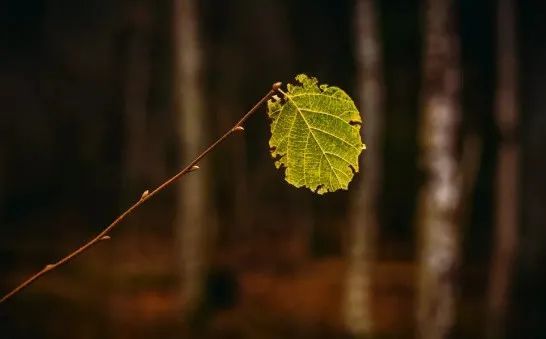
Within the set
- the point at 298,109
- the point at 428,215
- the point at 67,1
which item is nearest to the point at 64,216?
the point at 67,1

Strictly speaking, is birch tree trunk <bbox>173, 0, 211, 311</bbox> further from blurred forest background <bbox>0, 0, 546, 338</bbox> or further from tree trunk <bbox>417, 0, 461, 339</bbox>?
tree trunk <bbox>417, 0, 461, 339</bbox>

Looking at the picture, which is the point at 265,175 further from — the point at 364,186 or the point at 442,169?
the point at 442,169

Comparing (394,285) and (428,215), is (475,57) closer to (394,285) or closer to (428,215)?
(394,285)

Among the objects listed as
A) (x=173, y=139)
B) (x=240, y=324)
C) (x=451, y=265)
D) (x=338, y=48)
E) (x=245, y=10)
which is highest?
(x=245, y=10)

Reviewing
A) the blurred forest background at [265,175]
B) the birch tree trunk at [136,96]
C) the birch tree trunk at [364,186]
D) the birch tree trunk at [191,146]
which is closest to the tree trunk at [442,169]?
the blurred forest background at [265,175]

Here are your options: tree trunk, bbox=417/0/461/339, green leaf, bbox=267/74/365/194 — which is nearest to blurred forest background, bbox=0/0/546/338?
tree trunk, bbox=417/0/461/339

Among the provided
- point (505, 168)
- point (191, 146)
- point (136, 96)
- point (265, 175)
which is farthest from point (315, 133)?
point (265, 175)
